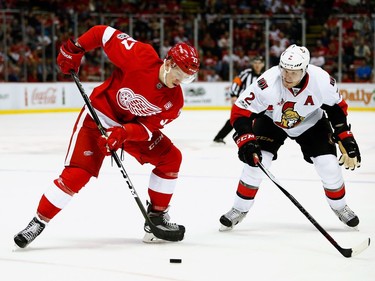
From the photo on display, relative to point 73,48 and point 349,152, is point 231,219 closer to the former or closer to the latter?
point 349,152

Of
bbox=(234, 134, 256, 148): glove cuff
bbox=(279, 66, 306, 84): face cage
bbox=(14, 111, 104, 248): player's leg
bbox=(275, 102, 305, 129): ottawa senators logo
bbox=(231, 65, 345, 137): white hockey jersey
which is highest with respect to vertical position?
bbox=(279, 66, 306, 84): face cage

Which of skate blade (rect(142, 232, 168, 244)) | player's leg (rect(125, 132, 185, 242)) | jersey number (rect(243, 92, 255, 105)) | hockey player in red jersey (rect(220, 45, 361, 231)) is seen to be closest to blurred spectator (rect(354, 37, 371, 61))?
hockey player in red jersey (rect(220, 45, 361, 231))

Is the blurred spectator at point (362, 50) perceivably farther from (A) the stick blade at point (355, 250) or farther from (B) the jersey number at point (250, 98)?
(A) the stick blade at point (355, 250)

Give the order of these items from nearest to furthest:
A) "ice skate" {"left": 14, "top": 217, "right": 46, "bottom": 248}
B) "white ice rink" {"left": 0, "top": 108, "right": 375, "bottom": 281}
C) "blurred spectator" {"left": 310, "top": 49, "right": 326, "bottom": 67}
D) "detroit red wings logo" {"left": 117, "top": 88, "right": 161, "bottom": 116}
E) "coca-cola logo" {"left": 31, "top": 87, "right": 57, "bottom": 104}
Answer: "white ice rink" {"left": 0, "top": 108, "right": 375, "bottom": 281} → "ice skate" {"left": 14, "top": 217, "right": 46, "bottom": 248} → "detroit red wings logo" {"left": 117, "top": 88, "right": 161, "bottom": 116} → "coca-cola logo" {"left": 31, "top": 87, "right": 57, "bottom": 104} → "blurred spectator" {"left": 310, "top": 49, "right": 326, "bottom": 67}

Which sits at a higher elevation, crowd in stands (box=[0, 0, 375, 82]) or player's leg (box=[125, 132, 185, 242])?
player's leg (box=[125, 132, 185, 242])

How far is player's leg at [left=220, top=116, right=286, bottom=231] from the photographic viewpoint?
167 inches

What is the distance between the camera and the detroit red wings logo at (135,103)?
3.71m

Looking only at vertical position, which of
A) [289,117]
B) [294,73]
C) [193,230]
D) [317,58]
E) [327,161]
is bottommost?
[317,58]

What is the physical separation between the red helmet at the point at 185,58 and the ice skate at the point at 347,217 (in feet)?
4.29

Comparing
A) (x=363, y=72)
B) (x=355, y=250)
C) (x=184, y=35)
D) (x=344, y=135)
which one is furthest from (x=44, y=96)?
(x=355, y=250)

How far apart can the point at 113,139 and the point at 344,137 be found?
4.39 ft

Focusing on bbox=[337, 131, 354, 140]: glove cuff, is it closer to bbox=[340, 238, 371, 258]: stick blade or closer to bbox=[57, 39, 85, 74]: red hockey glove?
bbox=[340, 238, 371, 258]: stick blade

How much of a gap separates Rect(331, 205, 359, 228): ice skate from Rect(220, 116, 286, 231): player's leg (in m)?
0.50

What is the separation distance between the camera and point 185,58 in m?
3.56
